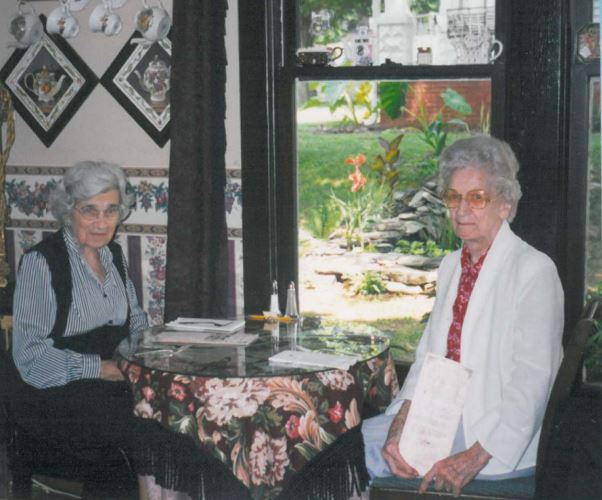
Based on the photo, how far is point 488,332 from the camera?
96.1 inches

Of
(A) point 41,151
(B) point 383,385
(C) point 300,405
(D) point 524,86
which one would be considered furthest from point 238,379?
(A) point 41,151

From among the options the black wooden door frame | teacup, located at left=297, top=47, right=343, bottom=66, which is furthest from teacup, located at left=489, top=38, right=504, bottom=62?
teacup, located at left=297, top=47, right=343, bottom=66

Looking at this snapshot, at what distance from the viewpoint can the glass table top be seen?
2.51 meters

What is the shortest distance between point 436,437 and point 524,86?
1.37 meters

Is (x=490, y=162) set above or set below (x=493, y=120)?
below

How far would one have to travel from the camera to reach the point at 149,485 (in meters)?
2.63

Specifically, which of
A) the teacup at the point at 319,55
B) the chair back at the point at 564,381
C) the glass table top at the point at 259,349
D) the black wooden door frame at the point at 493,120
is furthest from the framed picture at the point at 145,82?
the chair back at the point at 564,381

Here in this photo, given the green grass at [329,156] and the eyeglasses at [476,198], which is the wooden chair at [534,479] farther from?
the green grass at [329,156]

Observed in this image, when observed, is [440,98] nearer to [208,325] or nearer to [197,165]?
[197,165]

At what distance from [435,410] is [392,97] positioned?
1503 millimetres

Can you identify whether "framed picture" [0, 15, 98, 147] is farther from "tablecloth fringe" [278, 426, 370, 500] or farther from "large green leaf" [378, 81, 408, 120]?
"tablecloth fringe" [278, 426, 370, 500]

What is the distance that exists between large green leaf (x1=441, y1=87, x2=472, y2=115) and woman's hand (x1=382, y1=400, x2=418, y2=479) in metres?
1.27

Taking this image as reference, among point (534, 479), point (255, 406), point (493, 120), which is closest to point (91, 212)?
point (255, 406)

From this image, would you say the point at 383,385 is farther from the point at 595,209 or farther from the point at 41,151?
the point at 41,151
